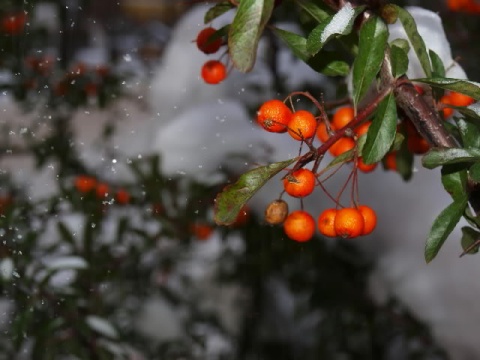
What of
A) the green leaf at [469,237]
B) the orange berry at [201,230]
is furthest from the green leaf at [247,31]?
the orange berry at [201,230]

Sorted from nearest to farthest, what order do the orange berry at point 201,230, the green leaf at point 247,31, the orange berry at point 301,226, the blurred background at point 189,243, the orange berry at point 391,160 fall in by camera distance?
the green leaf at point 247,31 → the orange berry at point 301,226 → the orange berry at point 391,160 → the blurred background at point 189,243 → the orange berry at point 201,230

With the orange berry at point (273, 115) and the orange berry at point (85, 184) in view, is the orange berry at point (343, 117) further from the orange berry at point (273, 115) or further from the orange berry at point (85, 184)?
the orange berry at point (85, 184)

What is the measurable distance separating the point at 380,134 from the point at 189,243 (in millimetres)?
1097

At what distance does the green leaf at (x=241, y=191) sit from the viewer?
460 mm

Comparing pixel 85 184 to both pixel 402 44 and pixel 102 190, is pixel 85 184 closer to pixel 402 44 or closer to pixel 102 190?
pixel 102 190

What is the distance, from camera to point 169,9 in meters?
3.69

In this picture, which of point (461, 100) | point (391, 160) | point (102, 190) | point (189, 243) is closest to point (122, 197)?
point (102, 190)

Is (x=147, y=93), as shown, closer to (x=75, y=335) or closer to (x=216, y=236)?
(x=216, y=236)

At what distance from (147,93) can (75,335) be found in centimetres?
119

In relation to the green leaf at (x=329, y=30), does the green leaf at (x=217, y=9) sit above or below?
below

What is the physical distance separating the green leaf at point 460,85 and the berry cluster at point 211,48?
0.18 m

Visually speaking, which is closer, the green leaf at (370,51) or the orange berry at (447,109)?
the green leaf at (370,51)

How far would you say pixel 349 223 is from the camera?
51cm

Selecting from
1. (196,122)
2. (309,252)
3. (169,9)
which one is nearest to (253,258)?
(309,252)
